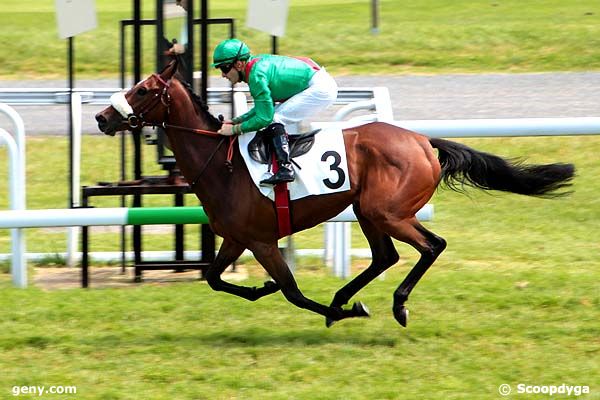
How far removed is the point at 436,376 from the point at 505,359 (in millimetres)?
474

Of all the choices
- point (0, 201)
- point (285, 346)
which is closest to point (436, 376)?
point (285, 346)

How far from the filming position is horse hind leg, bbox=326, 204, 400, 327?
7367mm

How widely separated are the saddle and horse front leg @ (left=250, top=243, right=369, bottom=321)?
1.70 ft

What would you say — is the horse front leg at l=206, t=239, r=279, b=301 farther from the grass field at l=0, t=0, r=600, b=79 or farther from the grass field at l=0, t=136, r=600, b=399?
the grass field at l=0, t=0, r=600, b=79

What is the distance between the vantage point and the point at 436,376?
20.6 ft

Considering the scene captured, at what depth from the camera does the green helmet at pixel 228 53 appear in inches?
281

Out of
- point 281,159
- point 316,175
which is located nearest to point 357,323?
point 316,175

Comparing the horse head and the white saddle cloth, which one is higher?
the horse head

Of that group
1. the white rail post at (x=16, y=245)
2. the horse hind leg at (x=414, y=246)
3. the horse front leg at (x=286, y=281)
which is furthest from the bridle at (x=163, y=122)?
the white rail post at (x=16, y=245)

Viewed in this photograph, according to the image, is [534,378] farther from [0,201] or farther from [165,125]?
[0,201]

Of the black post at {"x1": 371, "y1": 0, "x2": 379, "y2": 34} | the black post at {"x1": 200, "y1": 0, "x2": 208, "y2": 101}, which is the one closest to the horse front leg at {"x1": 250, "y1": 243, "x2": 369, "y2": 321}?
the black post at {"x1": 200, "y1": 0, "x2": 208, "y2": 101}

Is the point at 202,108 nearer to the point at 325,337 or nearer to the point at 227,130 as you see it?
the point at 227,130

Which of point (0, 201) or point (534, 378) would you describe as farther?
point (0, 201)

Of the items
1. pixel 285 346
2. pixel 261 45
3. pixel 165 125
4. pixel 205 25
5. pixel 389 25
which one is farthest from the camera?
pixel 389 25
